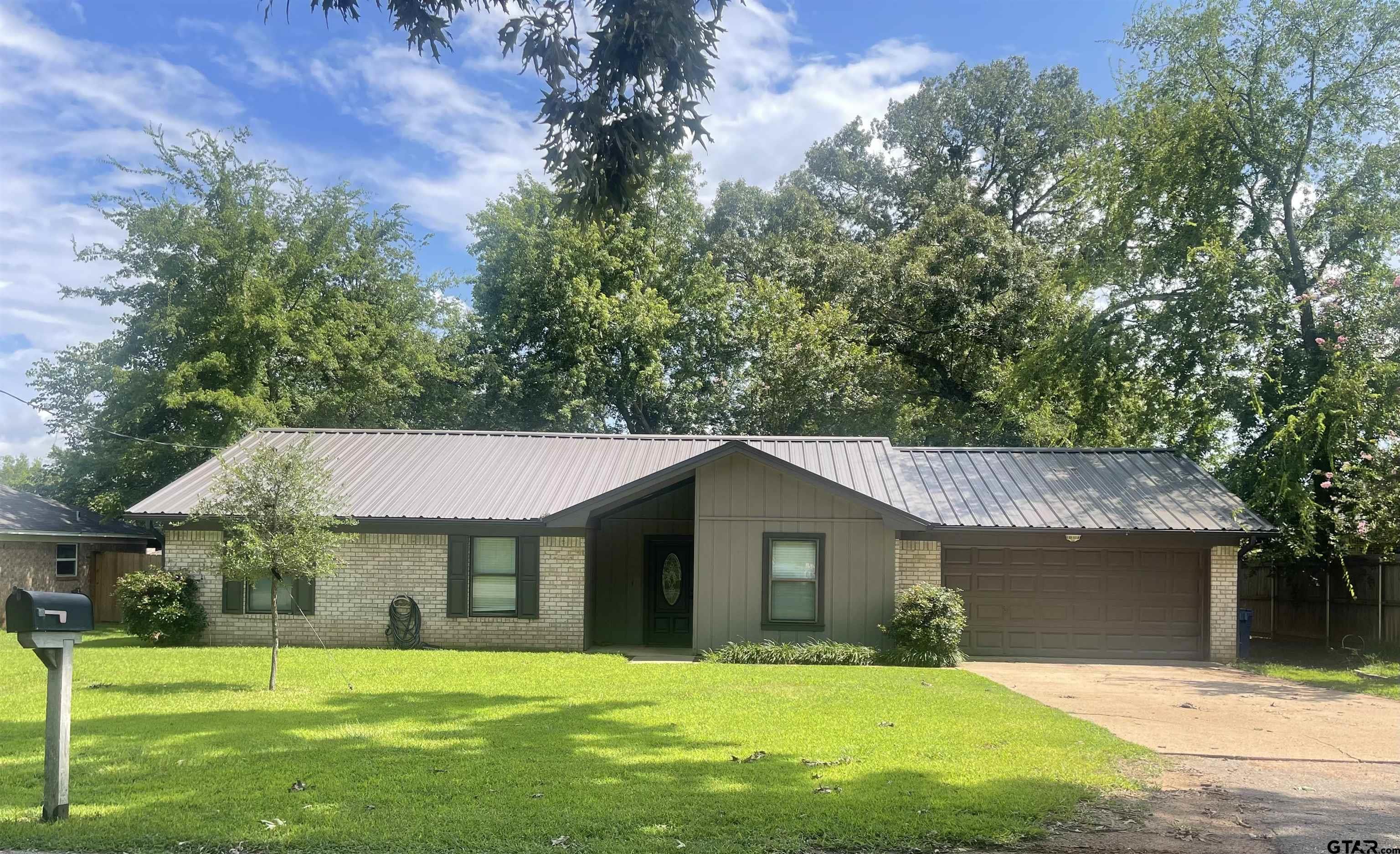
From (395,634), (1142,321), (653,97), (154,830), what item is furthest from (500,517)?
(1142,321)

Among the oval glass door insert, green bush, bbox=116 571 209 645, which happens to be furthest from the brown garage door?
green bush, bbox=116 571 209 645

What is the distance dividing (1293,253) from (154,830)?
2225 centimetres

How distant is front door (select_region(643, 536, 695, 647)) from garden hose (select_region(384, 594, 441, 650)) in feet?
12.7

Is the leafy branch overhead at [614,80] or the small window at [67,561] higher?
the leafy branch overhead at [614,80]

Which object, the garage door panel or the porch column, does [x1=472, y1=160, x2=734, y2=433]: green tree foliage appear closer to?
the porch column

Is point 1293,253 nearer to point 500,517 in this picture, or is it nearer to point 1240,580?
point 1240,580

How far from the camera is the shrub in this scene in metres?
16.6

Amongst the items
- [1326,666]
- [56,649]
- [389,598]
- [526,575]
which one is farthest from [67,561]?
[1326,666]

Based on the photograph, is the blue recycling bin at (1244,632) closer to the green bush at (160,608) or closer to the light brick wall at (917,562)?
the light brick wall at (917,562)

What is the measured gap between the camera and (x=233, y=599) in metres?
18.9

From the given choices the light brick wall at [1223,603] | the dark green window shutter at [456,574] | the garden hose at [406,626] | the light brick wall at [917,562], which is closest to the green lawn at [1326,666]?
the light brick wall at [1223,603]

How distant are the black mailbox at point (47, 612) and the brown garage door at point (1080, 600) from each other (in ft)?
47.5

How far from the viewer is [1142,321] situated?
75.1ft

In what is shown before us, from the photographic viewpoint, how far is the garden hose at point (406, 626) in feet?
60.1
